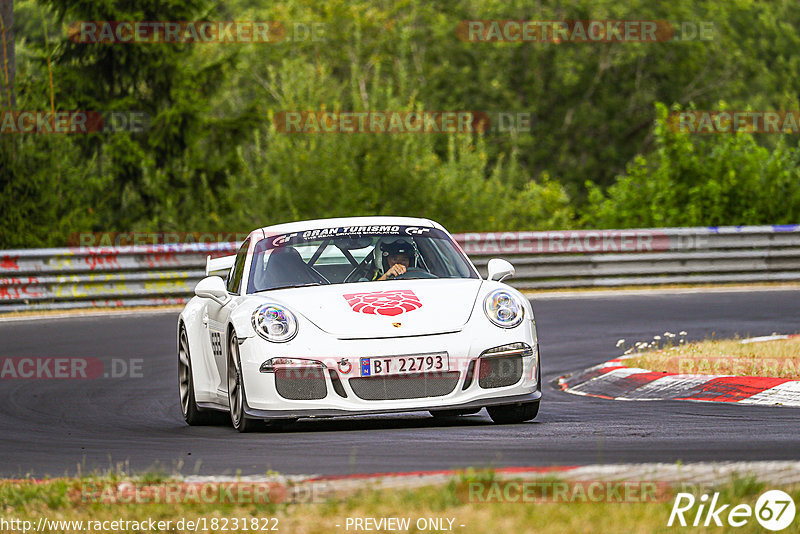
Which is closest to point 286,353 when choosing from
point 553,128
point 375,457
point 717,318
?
point 375,457

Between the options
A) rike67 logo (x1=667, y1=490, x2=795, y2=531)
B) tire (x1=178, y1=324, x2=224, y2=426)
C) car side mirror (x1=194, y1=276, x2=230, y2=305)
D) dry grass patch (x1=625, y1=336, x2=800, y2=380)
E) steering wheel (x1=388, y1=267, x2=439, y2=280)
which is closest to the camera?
rike67 logo (x1=667, y1=490, x2=795, y2=531)

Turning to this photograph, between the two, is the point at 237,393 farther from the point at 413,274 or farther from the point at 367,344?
the point at 413,274

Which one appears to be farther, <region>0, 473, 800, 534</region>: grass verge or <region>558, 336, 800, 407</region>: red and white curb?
<region>558, 336, 800, 407</region>: red and white curb

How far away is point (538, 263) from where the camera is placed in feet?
69.6

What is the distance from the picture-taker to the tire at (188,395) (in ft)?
31.3

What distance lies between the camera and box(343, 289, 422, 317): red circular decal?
8.07 m

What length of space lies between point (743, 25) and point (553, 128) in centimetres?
1150

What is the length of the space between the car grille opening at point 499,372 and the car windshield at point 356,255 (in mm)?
1033

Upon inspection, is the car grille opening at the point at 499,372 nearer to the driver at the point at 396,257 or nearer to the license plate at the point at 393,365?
the license plate at the point at 393,365

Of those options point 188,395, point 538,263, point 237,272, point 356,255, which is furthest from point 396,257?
point 538,263

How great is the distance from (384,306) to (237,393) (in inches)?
41.4

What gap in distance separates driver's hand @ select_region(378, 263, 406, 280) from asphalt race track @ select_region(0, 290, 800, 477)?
0.93 metres

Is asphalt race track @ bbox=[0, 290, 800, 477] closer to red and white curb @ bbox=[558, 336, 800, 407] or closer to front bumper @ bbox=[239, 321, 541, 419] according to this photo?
front bumper @ bbox=[239, 321, 541, 419]

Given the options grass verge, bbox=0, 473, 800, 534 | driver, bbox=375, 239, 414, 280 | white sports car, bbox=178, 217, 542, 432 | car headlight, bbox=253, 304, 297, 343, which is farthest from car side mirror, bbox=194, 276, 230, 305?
grass verge, bbox=0, 473, 800, 534
